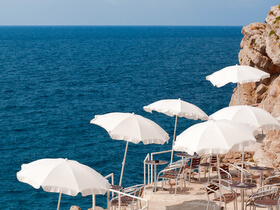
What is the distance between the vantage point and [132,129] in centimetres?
A: 1345

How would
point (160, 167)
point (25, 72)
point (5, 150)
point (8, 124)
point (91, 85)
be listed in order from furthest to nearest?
1. point (25, 72)
2. point (91, 85)
3. point (8, 124)
4. point (5, 150)
5. point (160, 167)

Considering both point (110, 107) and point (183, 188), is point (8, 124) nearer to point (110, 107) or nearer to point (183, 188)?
point (110, 107)

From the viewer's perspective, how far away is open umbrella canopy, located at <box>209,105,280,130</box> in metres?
13.2

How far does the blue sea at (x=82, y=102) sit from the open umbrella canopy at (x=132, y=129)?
1317 centimetres

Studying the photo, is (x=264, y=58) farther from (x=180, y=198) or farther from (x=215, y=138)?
(x=215, y=138)

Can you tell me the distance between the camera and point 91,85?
2753 inches

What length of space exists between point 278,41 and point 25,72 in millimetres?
65352

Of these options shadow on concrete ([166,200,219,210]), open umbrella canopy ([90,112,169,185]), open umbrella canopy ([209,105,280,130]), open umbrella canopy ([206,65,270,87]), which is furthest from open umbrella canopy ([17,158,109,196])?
open umbrella canopy ([206,65,270,87])

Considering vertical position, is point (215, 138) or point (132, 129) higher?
point (215, 138)

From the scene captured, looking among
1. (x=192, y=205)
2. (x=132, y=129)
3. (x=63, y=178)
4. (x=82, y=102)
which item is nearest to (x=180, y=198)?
(x=192, y=205)

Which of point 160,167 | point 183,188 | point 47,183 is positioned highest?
point 47,183

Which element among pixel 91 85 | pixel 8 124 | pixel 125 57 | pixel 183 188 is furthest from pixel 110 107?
pixel 125 57

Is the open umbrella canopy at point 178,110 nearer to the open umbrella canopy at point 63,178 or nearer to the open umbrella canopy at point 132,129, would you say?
the open umbrella canopy at point 132,129

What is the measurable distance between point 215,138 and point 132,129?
121 inches
